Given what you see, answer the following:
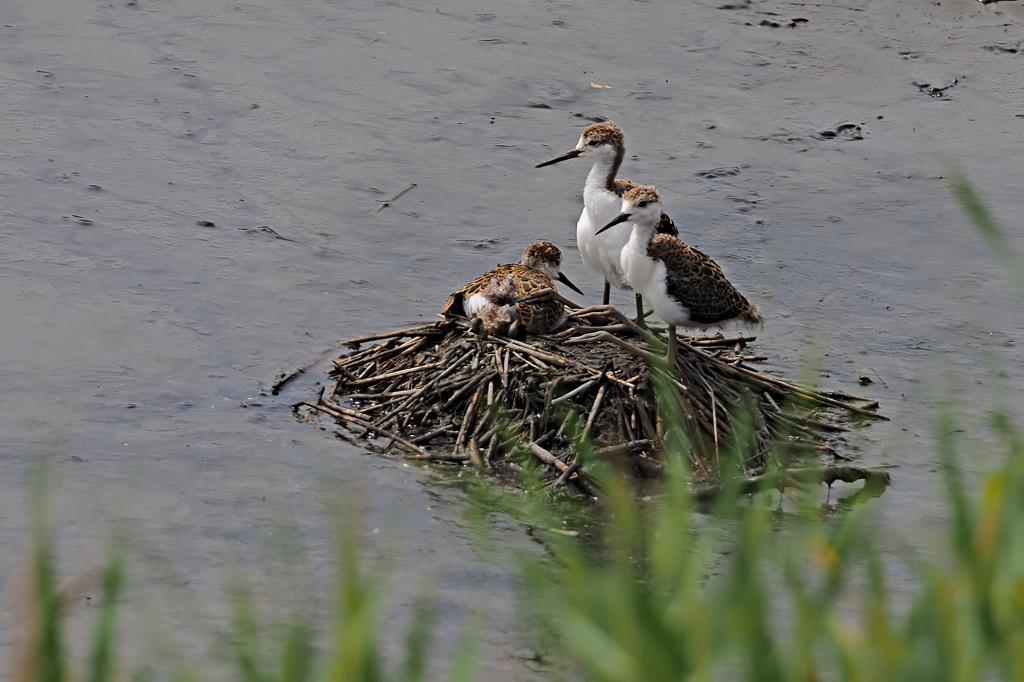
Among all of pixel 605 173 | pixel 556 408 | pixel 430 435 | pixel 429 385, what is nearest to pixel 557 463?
pixel 556 408

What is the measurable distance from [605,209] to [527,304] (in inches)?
30.2

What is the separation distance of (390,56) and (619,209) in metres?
7.39

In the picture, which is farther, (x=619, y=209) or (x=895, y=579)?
(x=619, y=209)

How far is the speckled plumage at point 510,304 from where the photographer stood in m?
8.20

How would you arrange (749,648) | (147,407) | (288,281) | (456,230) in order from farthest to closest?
(456,230)
(288,281)
(147,407)
(749,648)

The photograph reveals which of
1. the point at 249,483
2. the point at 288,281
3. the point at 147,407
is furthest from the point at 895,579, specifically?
the point at 288,281

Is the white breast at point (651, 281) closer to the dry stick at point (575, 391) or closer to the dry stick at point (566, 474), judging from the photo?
the dry stick at point (575, 391)

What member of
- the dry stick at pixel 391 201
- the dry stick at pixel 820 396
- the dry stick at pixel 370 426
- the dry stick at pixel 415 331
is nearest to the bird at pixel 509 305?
the dry stick at pixel 415 331

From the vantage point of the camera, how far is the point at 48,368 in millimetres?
9469

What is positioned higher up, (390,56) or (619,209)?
(619,209)

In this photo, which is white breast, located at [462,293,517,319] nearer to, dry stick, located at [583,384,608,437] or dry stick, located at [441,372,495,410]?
dry stick, located at [441,372,495,410]

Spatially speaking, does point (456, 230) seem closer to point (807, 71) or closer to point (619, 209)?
point (619, 209)

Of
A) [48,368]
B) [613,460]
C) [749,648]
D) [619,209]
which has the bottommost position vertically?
[48,368]

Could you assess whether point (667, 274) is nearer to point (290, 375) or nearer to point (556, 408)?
point (556, 408)
